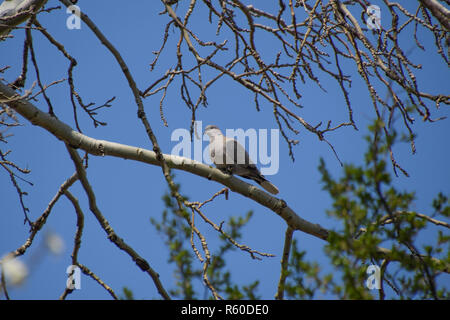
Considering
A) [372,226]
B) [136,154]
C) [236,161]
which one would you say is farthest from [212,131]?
[372,226]

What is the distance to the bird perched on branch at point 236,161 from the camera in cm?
484

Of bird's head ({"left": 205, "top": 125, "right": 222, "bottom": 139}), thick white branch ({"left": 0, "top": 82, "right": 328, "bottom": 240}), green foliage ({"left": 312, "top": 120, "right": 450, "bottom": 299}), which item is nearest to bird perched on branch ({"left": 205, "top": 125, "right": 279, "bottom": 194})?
bird's head ({"left": 205, "top": 125, "right": 222, "bottom": 139})

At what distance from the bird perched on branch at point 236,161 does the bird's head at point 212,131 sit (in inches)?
19.1

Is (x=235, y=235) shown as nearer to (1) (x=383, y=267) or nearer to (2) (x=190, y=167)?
(2) (x=190, y=167)

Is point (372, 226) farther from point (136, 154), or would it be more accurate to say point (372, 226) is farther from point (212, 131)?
point (212, 131)

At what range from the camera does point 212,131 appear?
5.71 m

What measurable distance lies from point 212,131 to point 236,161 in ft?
3.32

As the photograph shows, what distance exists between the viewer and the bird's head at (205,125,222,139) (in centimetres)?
560

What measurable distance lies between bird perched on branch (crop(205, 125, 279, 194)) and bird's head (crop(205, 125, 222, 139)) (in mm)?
485

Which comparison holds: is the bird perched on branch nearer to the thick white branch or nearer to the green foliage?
the thick white branch

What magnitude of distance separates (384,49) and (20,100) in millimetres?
2397

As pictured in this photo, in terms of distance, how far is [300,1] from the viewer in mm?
3348

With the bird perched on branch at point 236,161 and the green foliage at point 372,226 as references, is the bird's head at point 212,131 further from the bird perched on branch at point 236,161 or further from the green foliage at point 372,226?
the green foliage at point 372,226
